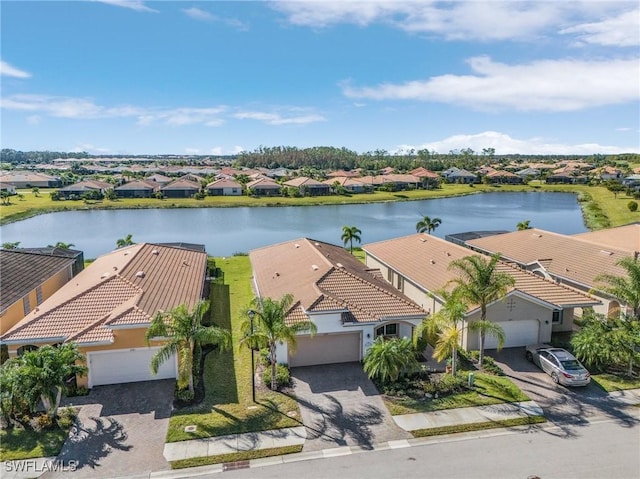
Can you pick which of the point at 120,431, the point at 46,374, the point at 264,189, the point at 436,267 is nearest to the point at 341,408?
the point at 120,431

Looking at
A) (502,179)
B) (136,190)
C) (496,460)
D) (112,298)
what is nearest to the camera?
(496,460)

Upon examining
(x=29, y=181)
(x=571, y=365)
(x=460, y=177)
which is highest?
(x=460, y=177)

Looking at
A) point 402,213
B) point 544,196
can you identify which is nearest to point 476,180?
point 544,196

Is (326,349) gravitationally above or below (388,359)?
below

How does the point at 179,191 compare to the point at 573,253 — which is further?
the point at 179,191

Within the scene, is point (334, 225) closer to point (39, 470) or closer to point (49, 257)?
point (49, 257)

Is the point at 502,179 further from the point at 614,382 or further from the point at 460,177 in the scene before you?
the point at 614,382

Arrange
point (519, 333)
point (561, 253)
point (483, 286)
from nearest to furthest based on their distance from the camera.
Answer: point (483, 286) < point (519, 333) < point (561, 253)
